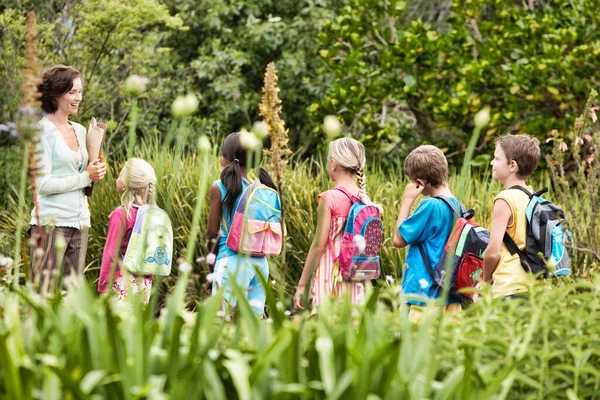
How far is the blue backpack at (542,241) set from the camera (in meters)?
4.49

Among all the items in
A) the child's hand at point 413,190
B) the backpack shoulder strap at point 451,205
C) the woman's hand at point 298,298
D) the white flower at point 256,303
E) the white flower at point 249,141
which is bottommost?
the white flower at point 256,303

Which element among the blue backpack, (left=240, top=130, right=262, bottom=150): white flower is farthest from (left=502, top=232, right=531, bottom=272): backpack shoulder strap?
(left=240, top=130, right=262, bottom=150): white flower

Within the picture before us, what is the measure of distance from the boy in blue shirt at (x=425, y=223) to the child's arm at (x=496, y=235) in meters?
0.29

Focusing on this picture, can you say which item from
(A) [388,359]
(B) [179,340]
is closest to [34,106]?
(B) [179,340]

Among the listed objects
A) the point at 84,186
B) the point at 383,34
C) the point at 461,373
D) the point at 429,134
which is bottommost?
the point at 461,373

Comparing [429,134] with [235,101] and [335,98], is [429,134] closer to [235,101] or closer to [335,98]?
[335,98]

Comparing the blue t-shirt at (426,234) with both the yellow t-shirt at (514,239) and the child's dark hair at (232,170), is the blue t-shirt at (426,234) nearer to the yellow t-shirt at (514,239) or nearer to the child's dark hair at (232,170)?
the yellow t-shirt at (514,239)

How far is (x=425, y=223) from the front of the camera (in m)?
4.73

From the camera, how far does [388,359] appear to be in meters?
2.44

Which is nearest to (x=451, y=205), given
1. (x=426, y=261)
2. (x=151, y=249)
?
(x=426, y=261)

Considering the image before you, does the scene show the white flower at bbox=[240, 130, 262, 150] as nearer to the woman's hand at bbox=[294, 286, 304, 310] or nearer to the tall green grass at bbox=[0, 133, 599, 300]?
the woman's hand at bbox=[294, 286, 304, 310]

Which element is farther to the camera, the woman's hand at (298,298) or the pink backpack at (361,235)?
the pink backpack at (361,235)

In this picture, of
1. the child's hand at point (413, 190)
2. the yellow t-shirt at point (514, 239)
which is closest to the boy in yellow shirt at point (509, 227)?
the yellow t-shirt at point (514, 239)

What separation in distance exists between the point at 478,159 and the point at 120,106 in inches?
172
